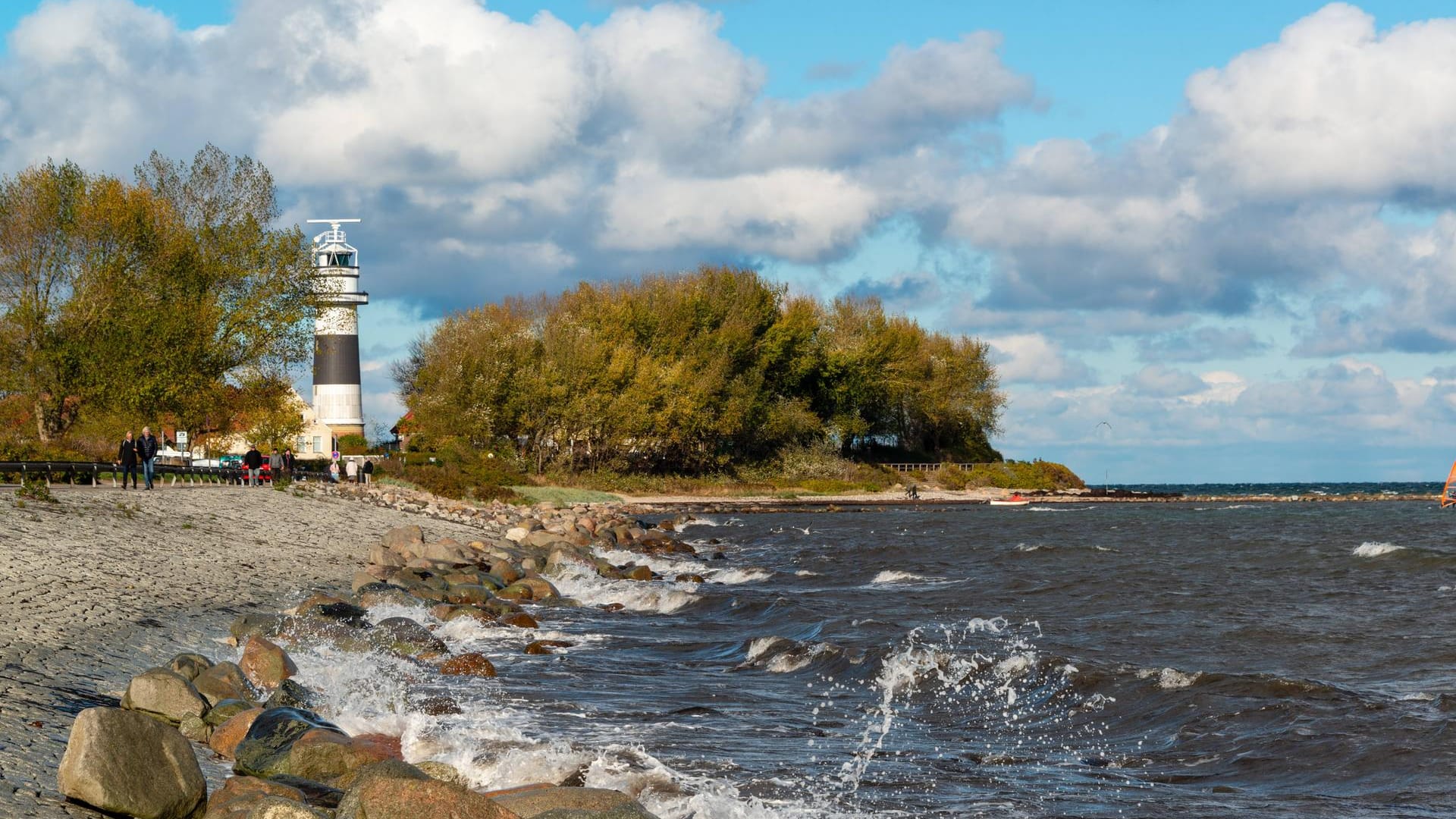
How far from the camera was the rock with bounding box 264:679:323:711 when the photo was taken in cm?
1134

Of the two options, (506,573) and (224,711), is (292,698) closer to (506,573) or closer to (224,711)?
(224,711)

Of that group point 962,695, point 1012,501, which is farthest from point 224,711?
point 1012,501

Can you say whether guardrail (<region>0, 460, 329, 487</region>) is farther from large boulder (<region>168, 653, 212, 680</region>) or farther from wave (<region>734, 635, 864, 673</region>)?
large boulder (<region>168, 653, 212, 680</region>)

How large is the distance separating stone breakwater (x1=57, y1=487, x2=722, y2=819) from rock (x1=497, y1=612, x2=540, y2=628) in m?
0.03

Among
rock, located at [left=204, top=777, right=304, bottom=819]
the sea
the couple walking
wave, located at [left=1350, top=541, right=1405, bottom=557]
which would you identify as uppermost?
the couple walking

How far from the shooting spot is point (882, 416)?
90.9 metres

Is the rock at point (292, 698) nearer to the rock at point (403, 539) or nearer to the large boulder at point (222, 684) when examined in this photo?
the large boulder at point (222, 684)

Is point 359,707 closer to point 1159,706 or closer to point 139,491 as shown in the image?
point 1159,706

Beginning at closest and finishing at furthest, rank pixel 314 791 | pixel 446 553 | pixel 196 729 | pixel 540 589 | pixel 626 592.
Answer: pixel 314 791 < pixel 196 729 < pixel 540 589 < pixel 626 592 < pixel 446 553

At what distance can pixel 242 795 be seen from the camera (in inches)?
321

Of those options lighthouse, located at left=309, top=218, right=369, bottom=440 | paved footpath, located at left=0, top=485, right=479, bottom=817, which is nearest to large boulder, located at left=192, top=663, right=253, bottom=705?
paved footpath, located at left=0, top=485, right=479, bottom=817

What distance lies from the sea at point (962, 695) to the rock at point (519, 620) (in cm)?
34

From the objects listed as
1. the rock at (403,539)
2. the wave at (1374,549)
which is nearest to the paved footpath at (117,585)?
the rock at (403,539)

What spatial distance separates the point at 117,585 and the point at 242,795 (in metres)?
10.0
